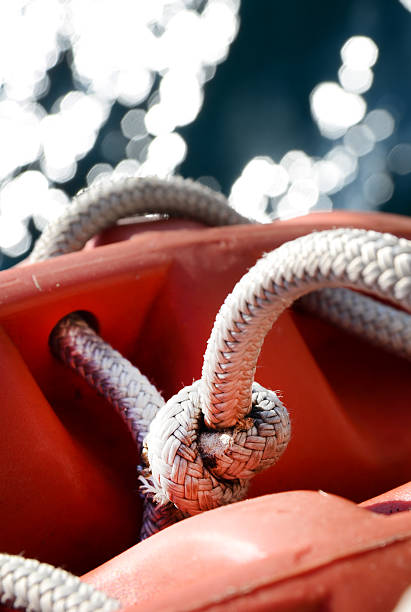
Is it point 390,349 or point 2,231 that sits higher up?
point 390,349

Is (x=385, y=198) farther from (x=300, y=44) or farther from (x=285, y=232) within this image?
(x=285, y=232)

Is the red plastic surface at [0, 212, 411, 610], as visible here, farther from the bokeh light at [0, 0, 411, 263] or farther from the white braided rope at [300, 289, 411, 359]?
the bokeh light at [0, 0, 411, 263]

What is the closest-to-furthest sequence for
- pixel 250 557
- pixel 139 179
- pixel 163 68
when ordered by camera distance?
pixel 250 557 < pixel 139 179 < pixel 163 68

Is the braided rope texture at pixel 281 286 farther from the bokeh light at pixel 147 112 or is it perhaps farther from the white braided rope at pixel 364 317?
the bokeh light at pixel 147 112

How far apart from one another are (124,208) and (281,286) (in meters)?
0.56

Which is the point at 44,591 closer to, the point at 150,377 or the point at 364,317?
the point at 150,377

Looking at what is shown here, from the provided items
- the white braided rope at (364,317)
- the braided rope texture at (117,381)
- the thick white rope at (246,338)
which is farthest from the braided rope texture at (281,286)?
the white braided rope at (364,317)

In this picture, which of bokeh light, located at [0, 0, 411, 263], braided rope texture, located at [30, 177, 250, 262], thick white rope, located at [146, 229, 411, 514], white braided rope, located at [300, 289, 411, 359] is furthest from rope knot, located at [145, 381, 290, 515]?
bokeh light, located at [0, 0, 411, 263]

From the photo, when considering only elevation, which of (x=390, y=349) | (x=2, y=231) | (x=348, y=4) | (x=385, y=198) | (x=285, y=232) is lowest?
(x=2, y=231)

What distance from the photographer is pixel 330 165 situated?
2.71m

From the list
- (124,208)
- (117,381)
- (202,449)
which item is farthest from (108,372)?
(124,208)

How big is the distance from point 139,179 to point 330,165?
5.37 ft

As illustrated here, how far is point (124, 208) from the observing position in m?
1.16

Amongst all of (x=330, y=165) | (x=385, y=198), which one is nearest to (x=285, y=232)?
(x=385, y=198)
